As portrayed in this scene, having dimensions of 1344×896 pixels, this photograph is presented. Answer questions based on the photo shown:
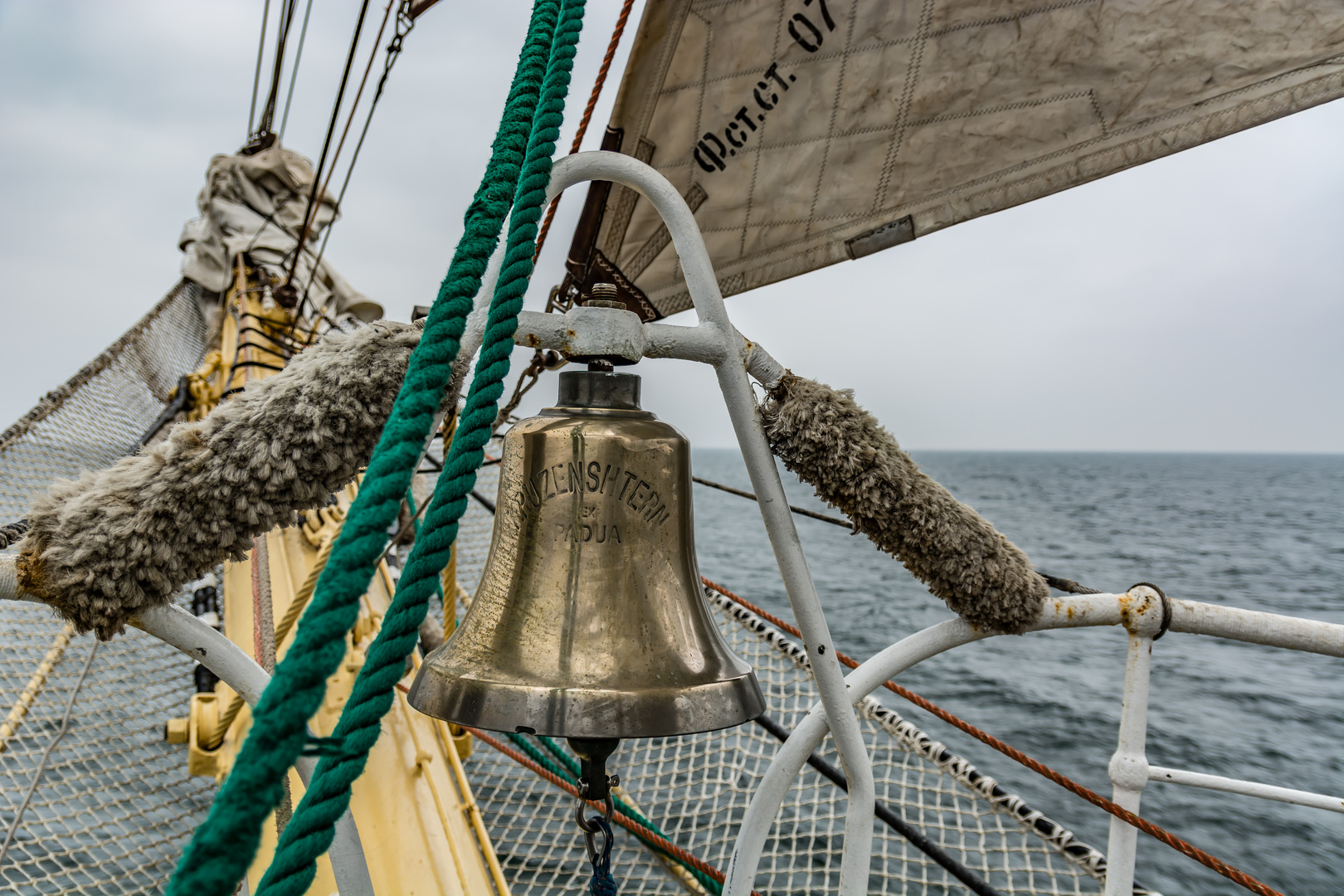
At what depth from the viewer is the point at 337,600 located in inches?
20.9

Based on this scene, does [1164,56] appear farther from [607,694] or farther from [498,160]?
[607,694]

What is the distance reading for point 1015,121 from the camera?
1.53m

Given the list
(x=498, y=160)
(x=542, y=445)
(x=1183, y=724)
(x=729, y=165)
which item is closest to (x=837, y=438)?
(x=542, y=445)

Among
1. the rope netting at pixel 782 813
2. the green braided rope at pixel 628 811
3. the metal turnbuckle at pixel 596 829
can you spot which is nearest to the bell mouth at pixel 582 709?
the metal turnbuckle at pixel 596 829

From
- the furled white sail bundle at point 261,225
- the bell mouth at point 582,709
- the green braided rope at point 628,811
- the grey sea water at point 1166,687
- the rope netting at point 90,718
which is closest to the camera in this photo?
the bell mouth at point 582,709

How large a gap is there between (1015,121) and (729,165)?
0.55 meters

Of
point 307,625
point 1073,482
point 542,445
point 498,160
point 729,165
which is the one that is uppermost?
point 1073,482

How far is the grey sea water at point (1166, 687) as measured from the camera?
5.95 m

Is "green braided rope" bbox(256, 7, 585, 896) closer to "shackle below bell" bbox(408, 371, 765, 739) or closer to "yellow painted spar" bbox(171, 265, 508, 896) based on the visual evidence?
"shackle below bell" bbox(408, 371, 765, 739)

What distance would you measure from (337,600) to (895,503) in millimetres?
837

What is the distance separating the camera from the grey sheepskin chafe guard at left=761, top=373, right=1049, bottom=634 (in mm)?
1149

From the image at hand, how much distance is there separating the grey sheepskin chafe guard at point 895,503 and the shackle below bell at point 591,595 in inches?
7.3

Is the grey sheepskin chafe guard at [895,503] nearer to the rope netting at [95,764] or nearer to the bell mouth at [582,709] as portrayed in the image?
the bell mouth at [582,709]

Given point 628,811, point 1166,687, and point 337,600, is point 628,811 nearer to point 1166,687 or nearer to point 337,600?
point 337,600
